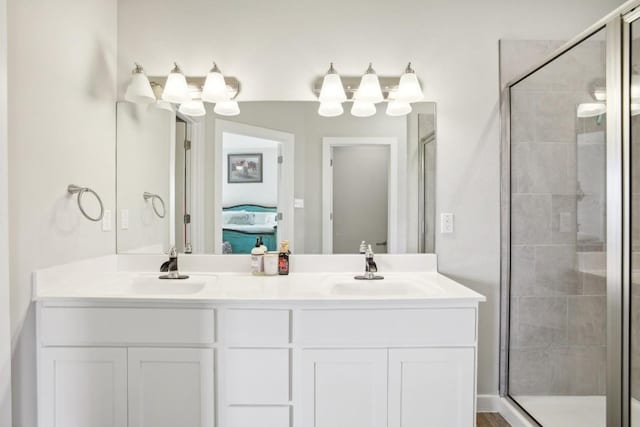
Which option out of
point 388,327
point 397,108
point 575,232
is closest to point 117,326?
point 388,327

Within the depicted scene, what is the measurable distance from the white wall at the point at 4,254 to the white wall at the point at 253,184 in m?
0.95

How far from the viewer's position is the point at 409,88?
2.02 meters

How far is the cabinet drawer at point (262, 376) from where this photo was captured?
1521mm

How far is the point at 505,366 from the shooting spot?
6.90 ft

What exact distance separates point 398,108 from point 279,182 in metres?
0.77

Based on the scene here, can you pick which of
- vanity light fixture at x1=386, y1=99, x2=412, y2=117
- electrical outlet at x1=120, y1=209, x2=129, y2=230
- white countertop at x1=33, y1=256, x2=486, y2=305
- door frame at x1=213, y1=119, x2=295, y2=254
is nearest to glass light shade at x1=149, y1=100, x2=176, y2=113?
door frame at x1=213, y1=119, x2=295, y2=254

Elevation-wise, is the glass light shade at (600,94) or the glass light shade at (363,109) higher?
the glass light shade at (363,109)

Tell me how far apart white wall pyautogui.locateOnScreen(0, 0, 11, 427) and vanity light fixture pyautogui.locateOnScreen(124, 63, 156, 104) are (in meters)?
0.66

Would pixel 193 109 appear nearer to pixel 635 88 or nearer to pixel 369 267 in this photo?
pixel 369 267

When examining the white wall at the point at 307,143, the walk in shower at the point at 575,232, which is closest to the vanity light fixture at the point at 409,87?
the white wall at the point at 307,143

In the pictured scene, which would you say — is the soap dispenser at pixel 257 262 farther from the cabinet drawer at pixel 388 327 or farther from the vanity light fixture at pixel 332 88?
the vanity light fixture at pixel 332 88

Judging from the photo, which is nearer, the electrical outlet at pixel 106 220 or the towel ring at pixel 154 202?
the electrical outlet at pixel 106 220

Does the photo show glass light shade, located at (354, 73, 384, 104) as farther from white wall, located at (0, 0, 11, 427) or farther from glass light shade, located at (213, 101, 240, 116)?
white wall, located at (0, 0, 11, 427)

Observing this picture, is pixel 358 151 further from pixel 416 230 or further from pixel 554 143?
pixel 554 143
